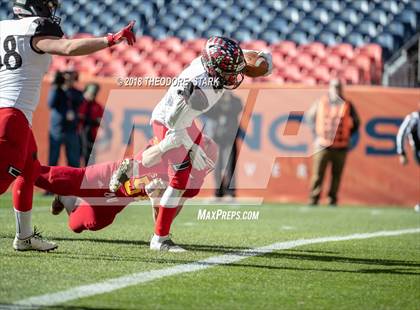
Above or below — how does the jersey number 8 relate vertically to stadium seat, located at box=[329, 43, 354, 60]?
above

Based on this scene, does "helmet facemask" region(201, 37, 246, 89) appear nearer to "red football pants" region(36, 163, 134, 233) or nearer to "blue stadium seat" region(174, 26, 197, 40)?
"red football pants" region(36, 163, 134, 233)

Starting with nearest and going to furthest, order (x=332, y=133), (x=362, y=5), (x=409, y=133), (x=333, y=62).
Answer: (x=409, y=133) < (x=332, y=133) < (x=333, y=62) < (x=362, y=5)

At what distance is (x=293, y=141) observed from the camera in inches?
511

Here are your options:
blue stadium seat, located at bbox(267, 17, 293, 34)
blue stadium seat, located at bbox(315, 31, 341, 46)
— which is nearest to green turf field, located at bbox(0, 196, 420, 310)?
blue stadium seat, located at bbox(315, 31, 341, 46)

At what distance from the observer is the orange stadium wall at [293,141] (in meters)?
12.9

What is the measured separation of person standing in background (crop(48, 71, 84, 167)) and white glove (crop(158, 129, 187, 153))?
670 centimetres

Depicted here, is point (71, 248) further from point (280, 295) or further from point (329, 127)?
point (329, 127)

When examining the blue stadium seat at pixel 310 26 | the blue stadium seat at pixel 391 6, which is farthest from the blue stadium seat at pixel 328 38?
the blue stadium seat at pixel 391 6

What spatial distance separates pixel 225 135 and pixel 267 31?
4.23 m

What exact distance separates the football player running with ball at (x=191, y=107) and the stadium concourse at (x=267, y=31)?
880 cm

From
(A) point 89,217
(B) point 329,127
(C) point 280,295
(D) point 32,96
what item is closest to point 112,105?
(B) point 329,127

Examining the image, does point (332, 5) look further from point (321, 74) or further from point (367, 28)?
point (321, 74)

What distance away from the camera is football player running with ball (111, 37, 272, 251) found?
600cm

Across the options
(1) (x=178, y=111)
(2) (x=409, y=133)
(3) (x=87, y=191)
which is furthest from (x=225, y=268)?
(2) (x=409, y=133)
